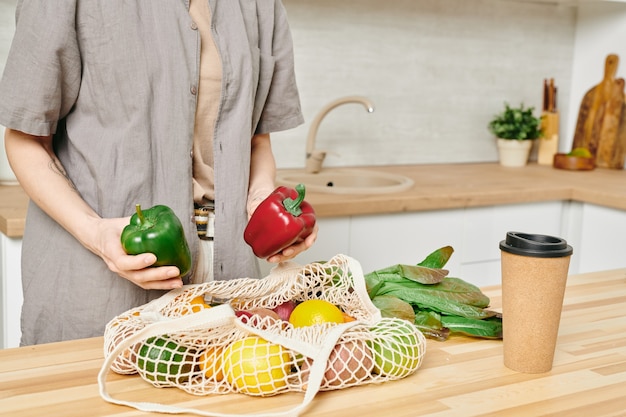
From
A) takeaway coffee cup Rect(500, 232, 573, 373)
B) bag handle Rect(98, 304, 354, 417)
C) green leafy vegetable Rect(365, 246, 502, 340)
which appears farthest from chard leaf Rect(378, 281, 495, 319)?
bag handle Rect(98, 304, 354, 417)

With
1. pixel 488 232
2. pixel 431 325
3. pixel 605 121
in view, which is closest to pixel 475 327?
pixel 431 325

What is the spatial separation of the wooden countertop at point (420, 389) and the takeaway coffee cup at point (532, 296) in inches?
1.0

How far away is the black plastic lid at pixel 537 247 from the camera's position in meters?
0.93

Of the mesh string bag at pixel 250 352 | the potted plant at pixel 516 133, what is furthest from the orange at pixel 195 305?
the potted plant at pixel 516 133

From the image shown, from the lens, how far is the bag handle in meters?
0.82

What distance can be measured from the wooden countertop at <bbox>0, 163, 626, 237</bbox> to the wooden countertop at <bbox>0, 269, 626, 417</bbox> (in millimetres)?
919

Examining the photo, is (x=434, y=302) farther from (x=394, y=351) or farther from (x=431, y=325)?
(x=394, y=351)

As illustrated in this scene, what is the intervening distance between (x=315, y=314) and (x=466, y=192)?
4.80ft

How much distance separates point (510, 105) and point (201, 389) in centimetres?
258

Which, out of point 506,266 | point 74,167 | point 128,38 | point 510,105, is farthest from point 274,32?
point 510,105

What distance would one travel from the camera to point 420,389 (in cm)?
92

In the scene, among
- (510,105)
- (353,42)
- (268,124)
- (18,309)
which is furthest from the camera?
(510,105)

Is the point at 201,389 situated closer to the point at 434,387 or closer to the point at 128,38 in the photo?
the point at 434,387

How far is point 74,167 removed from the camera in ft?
4.22
